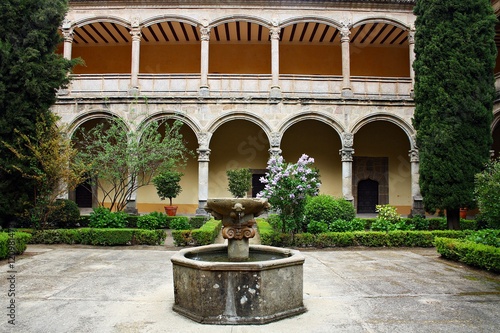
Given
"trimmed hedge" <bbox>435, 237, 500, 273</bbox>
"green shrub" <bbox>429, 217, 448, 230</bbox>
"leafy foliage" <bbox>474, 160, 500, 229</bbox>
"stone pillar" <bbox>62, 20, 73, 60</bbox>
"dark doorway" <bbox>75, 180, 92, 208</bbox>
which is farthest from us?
"dark doorway" <bbox>75, 180, 92, 208</bbox>

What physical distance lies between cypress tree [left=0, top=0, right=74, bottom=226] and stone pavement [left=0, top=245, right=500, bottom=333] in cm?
316

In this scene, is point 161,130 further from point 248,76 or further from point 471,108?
point 471,108

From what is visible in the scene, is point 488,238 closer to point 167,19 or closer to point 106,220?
point 106,220

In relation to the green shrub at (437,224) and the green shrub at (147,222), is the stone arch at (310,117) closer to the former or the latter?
the green shrub at (437,224)

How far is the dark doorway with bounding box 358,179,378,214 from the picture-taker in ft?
59.1

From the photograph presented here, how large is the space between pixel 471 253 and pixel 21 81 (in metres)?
11.6

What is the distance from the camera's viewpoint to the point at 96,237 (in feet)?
33.7

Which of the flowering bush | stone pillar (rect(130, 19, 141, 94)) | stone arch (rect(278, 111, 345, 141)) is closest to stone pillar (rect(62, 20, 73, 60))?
stone pillar (rect(130, 19, 141, 94))

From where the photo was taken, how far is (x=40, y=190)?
10992 mm

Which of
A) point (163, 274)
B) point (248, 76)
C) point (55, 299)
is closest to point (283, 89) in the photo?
point (248, 76)

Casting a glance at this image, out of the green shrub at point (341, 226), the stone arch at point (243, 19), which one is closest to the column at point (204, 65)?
the stone arch at point (243, 19)

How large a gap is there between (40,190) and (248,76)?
8.22m

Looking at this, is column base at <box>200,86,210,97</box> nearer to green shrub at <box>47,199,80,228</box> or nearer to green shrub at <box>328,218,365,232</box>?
green shrub at <box>47,199,80,228</box>

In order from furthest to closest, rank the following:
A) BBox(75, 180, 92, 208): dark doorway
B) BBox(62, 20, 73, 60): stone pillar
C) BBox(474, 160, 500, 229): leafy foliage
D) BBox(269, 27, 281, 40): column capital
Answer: BBox(75, 180, 92, 208): dark doorway
BBox(62, 20, 73, 60): stone pillar
BBox(269, 27, 281, 40): column capital
BBox(474, 160, 500, 229): leafy foliage
